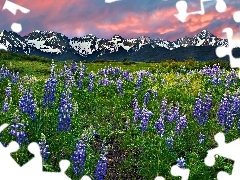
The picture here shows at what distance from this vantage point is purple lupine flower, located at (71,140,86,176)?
6367mm

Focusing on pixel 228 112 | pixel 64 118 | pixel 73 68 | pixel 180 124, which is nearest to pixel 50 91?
pixel 64 118

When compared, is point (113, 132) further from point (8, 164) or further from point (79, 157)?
point (8, 164)

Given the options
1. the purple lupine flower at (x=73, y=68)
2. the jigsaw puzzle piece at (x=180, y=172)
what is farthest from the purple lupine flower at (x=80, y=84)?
the jigsaw puzzle piece at (x=180, y=172)

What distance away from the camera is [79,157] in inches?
252

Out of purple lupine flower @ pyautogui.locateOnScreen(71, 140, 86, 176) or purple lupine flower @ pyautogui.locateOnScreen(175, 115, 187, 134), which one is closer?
purple lupine flower @ pyautogui.locateOnScreen(71, 140, 86, 176)

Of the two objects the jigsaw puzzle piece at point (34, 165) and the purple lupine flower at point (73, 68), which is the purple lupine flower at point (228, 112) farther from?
the purple lupine flower at point (73, 68)

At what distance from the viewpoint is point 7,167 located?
19.5ft

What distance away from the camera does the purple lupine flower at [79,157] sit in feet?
20.9

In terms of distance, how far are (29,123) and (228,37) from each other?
11.5 feet

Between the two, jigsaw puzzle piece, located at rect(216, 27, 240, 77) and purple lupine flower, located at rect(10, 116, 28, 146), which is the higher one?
jigsaw puzzle piece, located at rect(216, 27, 240, 77)

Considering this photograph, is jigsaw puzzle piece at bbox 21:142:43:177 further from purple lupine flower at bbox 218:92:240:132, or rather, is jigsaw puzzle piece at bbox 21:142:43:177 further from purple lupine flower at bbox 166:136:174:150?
purple lupine flower at bbox 218:92:240:132

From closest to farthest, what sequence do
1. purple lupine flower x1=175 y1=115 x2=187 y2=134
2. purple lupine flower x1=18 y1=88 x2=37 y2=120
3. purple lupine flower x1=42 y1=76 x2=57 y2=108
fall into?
purple lupine flower x1=18 y1=88 x2=37 y2=120, purple lupine flower x1=175 y1=115 x2=187 y2=134, purple lupine flower x1=42 y1=76 x2=57 y2=108

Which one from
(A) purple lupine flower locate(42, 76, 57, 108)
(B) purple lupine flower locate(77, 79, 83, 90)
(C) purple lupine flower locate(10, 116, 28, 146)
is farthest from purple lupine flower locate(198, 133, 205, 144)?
(B) purple lupine flower locate(77, 79, 83, 90)

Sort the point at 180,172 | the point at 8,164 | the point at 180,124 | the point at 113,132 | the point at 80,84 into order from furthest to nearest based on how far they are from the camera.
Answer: the point at 80,84 < the point at 113,132 < the point at 180,124 < the point at 180,172 < the point at 8,164
